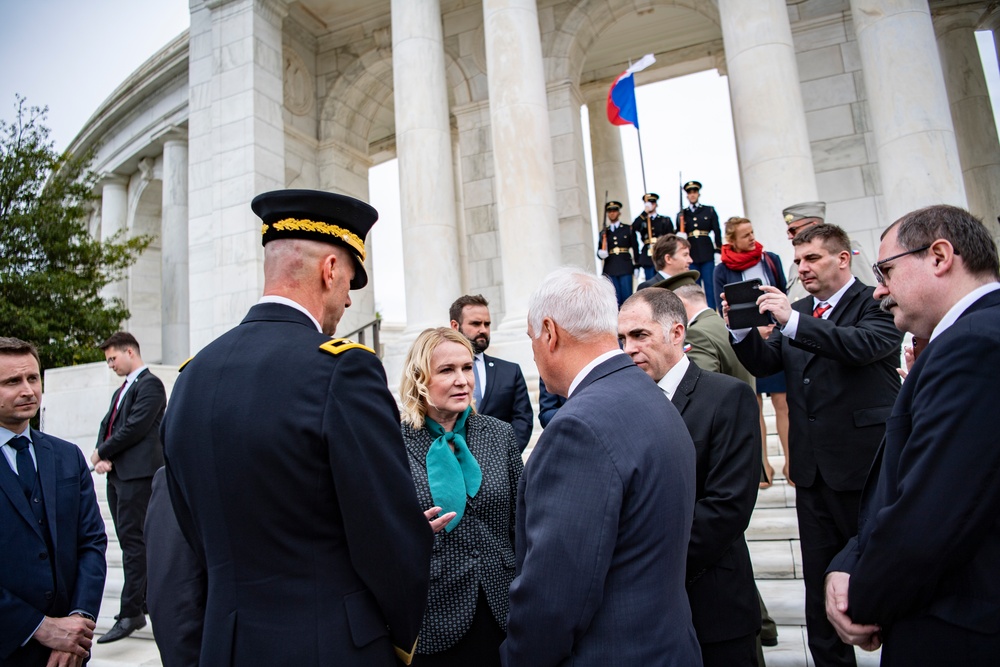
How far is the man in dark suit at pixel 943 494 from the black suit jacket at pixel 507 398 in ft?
10.4

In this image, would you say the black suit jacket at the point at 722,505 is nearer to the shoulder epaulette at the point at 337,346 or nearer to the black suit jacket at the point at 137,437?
the shoulder epaulette at the point at 337,346

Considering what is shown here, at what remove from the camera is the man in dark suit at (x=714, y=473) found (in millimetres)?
2691

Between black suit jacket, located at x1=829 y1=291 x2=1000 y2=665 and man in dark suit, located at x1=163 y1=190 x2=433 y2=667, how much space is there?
1346 mm

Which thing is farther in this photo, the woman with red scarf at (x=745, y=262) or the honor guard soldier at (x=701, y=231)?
the honor guard soldier at (x=701, y=231)

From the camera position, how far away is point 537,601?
1.89 meters

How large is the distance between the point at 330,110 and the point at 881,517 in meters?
17.0

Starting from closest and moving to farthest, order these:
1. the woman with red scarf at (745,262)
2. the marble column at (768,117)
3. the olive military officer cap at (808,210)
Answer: the olive military officer cap at (808,210), the woman with red scarf at (745,262), the marble column at (768,117)

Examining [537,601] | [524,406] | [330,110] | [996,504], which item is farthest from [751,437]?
[330,110]

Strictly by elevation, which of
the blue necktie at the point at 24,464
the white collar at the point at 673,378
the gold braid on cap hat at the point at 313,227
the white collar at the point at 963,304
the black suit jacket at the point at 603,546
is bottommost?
the black suit jacket at the point at 603,546

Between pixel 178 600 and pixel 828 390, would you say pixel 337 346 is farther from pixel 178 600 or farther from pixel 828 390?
pixel 828 390

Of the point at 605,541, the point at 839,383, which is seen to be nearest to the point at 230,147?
the point at 839,383

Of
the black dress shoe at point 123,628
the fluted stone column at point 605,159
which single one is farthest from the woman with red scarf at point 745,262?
the fluted stone column at point 605,159

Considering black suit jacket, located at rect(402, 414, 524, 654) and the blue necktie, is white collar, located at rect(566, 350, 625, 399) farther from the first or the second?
the blue necktie

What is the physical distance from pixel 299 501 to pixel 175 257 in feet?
67.1
